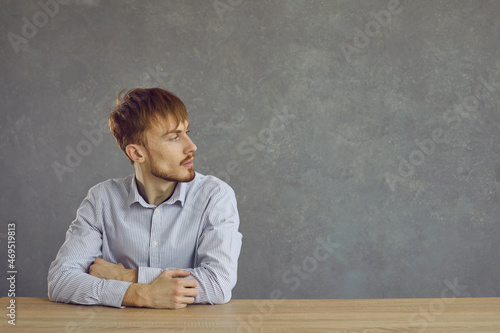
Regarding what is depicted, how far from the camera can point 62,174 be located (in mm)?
3486

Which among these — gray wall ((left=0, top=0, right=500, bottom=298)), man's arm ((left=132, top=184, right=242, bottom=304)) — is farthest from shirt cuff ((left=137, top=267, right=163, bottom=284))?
gray wall ((left=0, top=0, right=500, bottom=298))

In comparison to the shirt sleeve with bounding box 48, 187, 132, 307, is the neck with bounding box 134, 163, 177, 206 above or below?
above

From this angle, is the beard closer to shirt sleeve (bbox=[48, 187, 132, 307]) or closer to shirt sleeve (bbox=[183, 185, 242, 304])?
shirt sleeve (bbox=[183, 185, 242, 304])

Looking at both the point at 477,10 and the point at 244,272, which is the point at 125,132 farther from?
the point at 477,10

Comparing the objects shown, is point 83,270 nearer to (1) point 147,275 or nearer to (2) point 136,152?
(1) point 147,275

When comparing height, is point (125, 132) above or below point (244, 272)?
above

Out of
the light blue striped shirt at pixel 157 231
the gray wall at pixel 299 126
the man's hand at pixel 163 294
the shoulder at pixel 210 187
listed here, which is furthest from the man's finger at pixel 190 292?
the gray wall at pixel 299 126

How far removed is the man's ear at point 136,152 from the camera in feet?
6.36

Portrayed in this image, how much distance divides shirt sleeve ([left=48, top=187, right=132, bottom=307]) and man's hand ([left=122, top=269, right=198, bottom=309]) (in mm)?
32

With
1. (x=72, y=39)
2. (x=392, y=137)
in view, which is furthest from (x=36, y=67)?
(x=392, y=137)

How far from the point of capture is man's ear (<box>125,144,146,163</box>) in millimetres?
1938

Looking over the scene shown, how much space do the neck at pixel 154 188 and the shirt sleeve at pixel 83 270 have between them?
173 mm

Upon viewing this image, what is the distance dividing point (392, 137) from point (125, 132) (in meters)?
2.16

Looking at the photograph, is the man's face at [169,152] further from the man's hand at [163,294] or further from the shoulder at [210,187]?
the man's hand at [163,294]
